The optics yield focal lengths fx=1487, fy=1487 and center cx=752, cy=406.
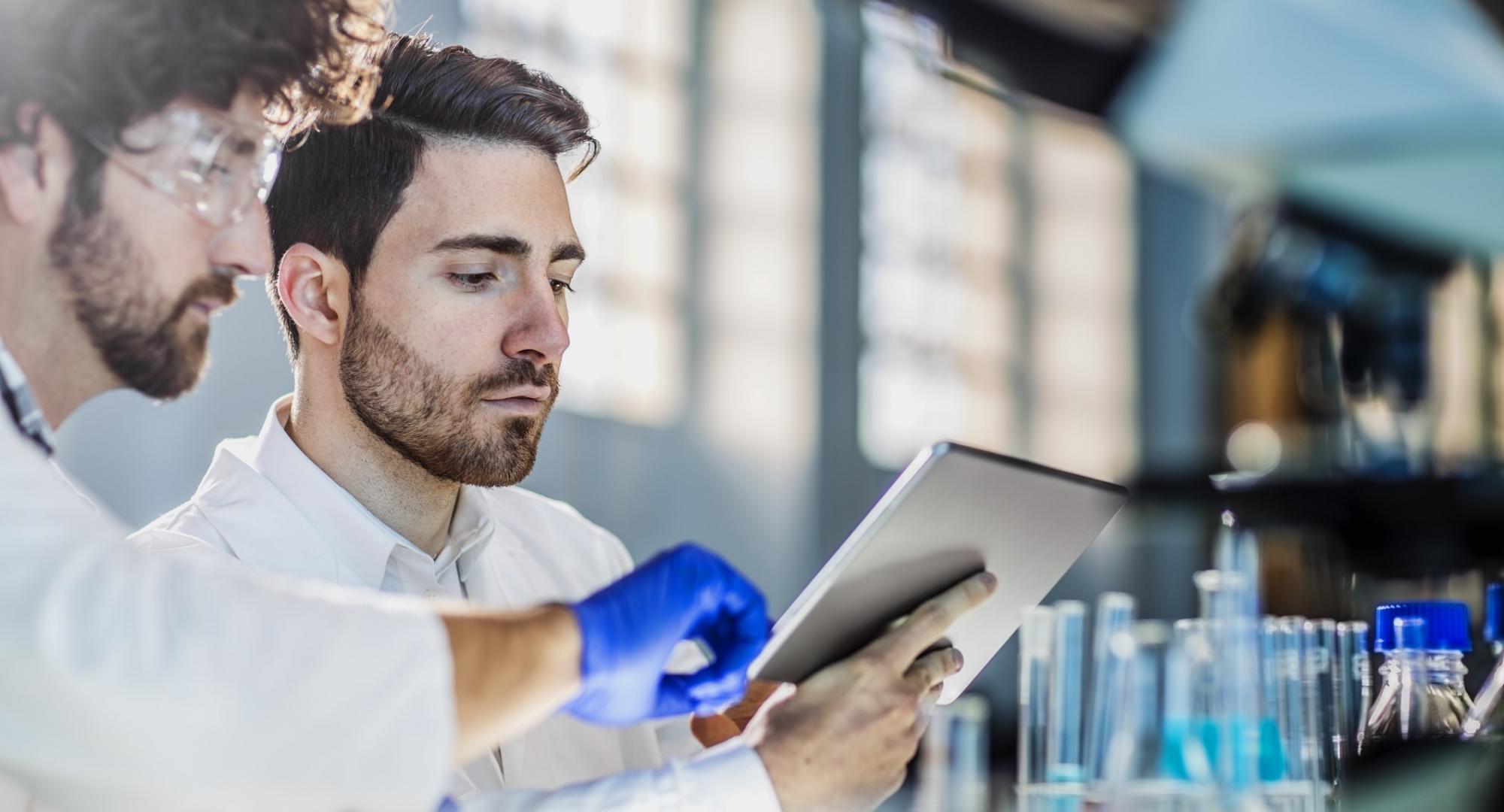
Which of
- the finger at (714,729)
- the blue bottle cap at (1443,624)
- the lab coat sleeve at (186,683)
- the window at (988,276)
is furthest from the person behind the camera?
the window at (988,276)

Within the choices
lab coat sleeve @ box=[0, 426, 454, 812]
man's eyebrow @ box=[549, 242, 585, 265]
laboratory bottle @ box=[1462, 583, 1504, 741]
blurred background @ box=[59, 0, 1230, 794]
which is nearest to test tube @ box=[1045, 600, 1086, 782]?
laboratory bottle @ box=[1462, 583, 1504, 741]

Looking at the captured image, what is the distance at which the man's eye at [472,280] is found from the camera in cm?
147

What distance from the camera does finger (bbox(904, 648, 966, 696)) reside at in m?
1.18

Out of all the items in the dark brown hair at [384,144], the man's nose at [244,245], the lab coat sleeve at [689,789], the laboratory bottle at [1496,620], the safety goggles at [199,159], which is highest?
the dark brown hair at [384,144]

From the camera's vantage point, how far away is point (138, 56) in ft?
3.46

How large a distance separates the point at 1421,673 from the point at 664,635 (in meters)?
0.71

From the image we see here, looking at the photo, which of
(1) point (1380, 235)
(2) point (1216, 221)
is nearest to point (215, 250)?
(1) point (1380, 235)

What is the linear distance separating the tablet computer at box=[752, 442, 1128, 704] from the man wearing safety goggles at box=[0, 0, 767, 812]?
60 mm

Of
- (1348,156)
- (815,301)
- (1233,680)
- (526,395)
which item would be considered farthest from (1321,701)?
(815,301)

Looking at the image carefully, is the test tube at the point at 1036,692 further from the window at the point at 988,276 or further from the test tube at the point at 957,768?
the window at the point at 988,276

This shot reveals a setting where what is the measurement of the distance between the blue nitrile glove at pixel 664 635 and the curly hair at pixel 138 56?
18.7 inches

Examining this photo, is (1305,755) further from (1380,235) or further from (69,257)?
(1380,235)

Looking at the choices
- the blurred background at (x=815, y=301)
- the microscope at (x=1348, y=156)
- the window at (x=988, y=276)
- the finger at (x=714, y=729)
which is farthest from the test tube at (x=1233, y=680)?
the window at (x=988, y=276)

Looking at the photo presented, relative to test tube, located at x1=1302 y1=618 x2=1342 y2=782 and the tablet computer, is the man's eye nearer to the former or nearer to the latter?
the tablet computer
